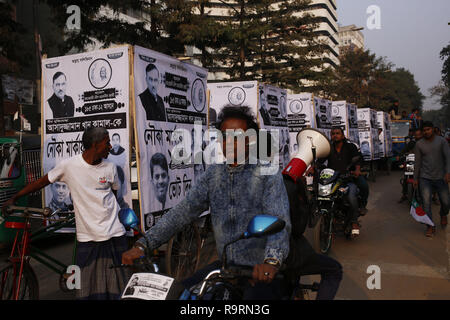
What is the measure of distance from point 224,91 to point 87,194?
6800mm

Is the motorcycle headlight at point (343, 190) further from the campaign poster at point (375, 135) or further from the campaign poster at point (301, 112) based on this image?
the campaign poster at point (375, 135)

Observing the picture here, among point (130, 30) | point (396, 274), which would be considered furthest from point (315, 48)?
point (396, 274)

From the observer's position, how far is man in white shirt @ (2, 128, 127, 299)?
3814mm

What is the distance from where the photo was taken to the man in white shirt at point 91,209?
381 centimetres

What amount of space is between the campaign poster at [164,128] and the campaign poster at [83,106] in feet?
0.58

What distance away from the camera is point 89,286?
12.6ft

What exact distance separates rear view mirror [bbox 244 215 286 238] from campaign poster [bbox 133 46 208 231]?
124 inches

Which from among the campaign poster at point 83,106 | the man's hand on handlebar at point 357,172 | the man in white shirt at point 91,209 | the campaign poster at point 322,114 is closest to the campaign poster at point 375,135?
the campaign poster at point 322,114

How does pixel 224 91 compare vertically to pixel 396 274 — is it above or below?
above

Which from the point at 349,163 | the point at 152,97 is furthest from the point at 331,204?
the point at 152,97

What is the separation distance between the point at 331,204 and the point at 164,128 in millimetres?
2971

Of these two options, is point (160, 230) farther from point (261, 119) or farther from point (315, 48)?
point (315, 48)

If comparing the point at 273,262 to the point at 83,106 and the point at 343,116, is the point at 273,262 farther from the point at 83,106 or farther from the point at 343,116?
the point at 343,116
